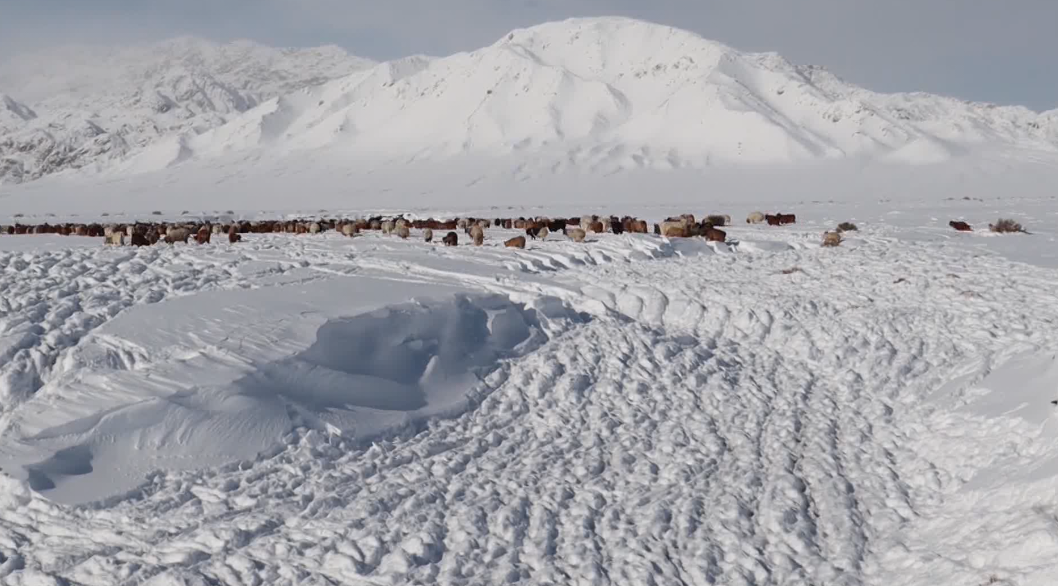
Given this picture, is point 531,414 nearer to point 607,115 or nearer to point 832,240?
point 832,240

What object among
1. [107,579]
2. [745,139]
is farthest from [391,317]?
[745,139]

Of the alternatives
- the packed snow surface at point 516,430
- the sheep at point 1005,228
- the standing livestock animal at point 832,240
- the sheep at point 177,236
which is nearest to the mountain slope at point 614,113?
the sheep at point 1005,228

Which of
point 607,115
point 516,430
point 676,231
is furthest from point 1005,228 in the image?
point 607,115

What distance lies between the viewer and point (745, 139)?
103m

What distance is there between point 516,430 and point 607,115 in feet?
374

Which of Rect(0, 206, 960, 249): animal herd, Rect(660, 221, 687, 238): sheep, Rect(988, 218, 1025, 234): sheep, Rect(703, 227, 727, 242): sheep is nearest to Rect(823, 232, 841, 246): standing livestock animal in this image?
Rect(0, 206, 960, 249): animal herd

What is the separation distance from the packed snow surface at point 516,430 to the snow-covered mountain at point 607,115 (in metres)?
86.8

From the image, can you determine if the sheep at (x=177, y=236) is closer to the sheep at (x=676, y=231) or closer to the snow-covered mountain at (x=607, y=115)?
the sheep at (x=676, y=231)

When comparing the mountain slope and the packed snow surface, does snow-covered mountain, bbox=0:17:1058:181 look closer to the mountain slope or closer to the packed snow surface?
the mountain slope

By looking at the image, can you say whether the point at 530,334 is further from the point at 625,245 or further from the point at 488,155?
the point at 488,155

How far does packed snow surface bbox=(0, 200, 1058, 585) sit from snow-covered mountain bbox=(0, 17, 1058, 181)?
285ft

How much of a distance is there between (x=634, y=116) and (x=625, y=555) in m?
117

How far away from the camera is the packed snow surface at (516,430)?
271 inches

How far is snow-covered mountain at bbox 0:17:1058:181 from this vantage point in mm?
104188
